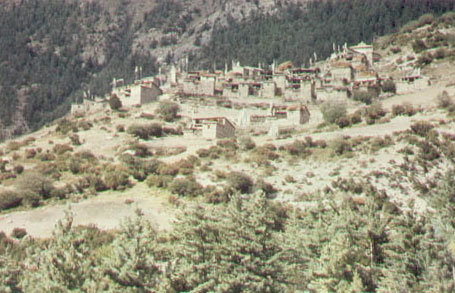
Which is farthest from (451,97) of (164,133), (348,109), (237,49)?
(237,49)

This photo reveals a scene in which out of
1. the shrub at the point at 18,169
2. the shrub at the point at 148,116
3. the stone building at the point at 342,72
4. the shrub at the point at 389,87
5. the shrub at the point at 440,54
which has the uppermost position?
the shrub at the point at 440,54

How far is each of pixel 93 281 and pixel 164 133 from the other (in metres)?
48.1

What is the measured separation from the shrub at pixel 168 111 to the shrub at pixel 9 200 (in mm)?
27313

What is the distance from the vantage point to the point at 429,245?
16531 millimetres

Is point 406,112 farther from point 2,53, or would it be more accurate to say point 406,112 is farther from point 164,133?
point 2,53

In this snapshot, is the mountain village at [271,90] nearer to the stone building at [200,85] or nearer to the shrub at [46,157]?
the stone building at [200,85]

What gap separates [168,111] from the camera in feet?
221

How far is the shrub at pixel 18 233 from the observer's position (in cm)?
3456

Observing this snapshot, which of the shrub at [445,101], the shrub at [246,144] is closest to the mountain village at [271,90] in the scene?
the shrub at [246,144]

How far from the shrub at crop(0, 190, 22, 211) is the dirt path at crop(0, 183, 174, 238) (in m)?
1.65

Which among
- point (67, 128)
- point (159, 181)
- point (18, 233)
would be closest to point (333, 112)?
point (159, 181)

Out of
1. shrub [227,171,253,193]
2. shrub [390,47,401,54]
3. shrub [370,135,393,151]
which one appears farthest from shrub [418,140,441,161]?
shrub [390,47,401,54]

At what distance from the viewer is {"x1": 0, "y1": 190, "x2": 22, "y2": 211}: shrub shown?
40.6 metres

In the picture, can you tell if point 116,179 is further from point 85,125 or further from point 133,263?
point 133,263
